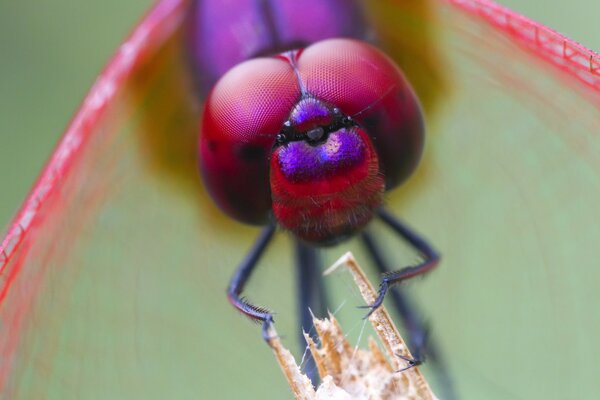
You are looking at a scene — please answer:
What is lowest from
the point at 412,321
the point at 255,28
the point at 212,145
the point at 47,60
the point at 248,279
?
the point at 412,321

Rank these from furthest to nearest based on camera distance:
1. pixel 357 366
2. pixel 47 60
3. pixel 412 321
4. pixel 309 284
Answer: pixel 47 60 → pixel 309 284 → pixel 412 321 → pixel 357 366

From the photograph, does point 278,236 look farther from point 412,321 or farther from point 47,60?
point 47,60

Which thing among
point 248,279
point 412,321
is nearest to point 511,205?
point 412,321

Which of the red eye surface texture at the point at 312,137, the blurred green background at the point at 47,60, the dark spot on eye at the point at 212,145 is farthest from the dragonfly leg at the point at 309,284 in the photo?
the blurred green background at the point at 47,60

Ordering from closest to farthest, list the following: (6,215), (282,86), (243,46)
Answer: (282,86) → (243,46) → (6,215)

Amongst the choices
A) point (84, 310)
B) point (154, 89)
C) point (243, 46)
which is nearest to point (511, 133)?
point (243, 46)

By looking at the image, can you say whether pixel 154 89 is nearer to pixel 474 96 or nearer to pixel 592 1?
pixel 474 96
